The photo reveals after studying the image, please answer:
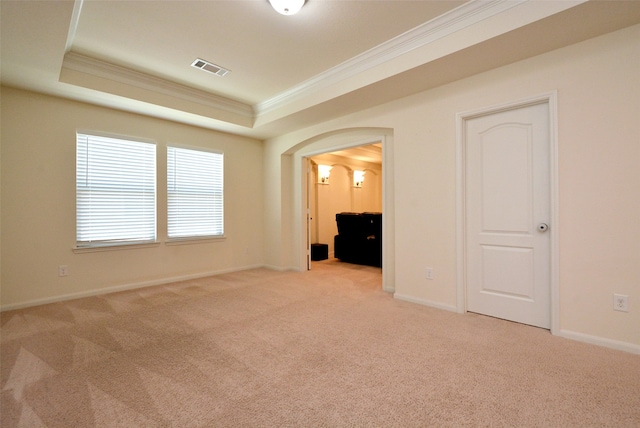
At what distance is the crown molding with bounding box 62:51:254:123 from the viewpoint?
323 centimetres

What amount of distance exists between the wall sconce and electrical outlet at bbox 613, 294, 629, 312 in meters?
5.50

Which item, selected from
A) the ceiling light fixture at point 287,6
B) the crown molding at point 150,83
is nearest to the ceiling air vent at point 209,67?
the crown molding at point 150,83

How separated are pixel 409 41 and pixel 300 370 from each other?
10.2 feet

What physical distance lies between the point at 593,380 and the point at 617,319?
2.50 ft

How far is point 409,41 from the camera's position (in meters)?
2.87

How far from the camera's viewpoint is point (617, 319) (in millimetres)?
2305

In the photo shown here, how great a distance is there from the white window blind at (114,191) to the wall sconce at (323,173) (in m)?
3.61

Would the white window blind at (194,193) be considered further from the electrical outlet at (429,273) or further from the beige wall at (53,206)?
the electrical outlet at (429,273)

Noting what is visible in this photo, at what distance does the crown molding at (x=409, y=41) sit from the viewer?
2.40 m

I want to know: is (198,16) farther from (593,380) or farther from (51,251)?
(593,380)

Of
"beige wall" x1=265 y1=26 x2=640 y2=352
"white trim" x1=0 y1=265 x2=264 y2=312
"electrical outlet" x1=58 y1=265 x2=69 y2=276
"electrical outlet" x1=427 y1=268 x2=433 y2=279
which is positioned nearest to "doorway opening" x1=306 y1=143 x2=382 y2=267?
"white trim" x1=0 y1=265 x2=264 y2=312

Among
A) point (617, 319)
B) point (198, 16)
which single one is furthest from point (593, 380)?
point (198, 16)

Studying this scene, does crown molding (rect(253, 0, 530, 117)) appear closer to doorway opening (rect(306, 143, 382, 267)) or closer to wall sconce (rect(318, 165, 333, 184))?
doorway opening (rect(306, 143, 382, 267))

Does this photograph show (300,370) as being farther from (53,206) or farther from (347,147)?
(53,206)
